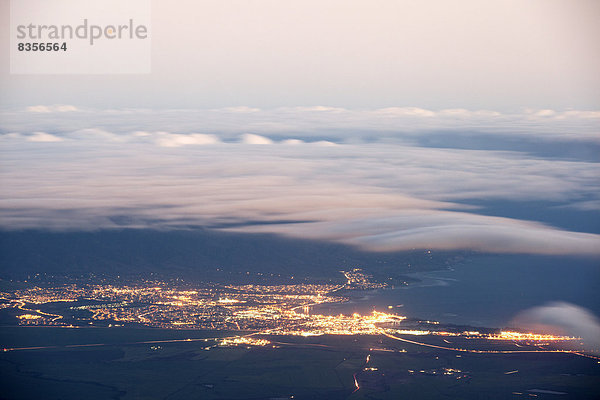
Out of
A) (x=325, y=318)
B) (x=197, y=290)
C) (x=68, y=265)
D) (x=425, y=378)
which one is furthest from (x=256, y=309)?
(x=68, y=265)

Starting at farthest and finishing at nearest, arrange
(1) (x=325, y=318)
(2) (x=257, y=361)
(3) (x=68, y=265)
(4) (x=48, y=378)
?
(3) (x=68, y=265)
(1) (x=325, y=318)
(2) (x=257, y=361)
(4) (x=48, y=378)

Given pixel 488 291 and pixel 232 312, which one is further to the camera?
pixel 488 291

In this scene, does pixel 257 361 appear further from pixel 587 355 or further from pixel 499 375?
pixel 587 355

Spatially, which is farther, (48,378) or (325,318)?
(325,318)

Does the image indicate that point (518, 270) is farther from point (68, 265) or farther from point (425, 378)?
point (68, 265)

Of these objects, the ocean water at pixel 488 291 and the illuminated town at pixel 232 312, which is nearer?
the illuminated town at pixel 232 312

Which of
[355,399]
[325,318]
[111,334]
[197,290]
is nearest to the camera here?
[355,399]

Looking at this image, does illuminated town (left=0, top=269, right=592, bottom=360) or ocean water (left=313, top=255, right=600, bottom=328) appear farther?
ocean water (left=313, top=255, right=600, bottom=328)
